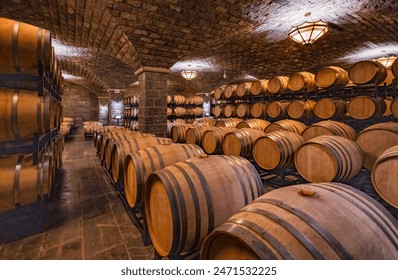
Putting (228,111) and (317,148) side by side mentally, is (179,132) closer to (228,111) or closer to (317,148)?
(228,111)

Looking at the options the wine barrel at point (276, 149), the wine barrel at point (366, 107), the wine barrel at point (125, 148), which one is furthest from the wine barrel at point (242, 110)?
the wine barrel at point (125, 148)

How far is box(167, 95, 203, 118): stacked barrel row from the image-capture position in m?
10.9

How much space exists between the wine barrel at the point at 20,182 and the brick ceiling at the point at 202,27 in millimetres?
3011

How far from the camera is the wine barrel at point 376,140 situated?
11.1 ft

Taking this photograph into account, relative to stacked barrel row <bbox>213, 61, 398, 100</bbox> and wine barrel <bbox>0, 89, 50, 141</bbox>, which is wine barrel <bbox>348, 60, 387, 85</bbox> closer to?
stacked barrel row <bbox>213, 61, 398, 100</bbox>

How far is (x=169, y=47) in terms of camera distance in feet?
17.1

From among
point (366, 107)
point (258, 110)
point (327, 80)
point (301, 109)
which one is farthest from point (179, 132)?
point (366, 107)

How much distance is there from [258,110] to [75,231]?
6.10m

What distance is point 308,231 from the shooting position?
91 cm

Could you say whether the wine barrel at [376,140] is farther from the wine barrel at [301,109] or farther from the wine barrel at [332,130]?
the wine barrel at [301,109]

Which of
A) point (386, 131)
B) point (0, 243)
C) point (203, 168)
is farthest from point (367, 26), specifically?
point (0, 243)

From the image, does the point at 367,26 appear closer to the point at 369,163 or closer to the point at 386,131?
the point at 386,131

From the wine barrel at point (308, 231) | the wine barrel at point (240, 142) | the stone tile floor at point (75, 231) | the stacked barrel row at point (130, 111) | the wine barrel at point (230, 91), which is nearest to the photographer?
the wine barrel at point (308, 231)
